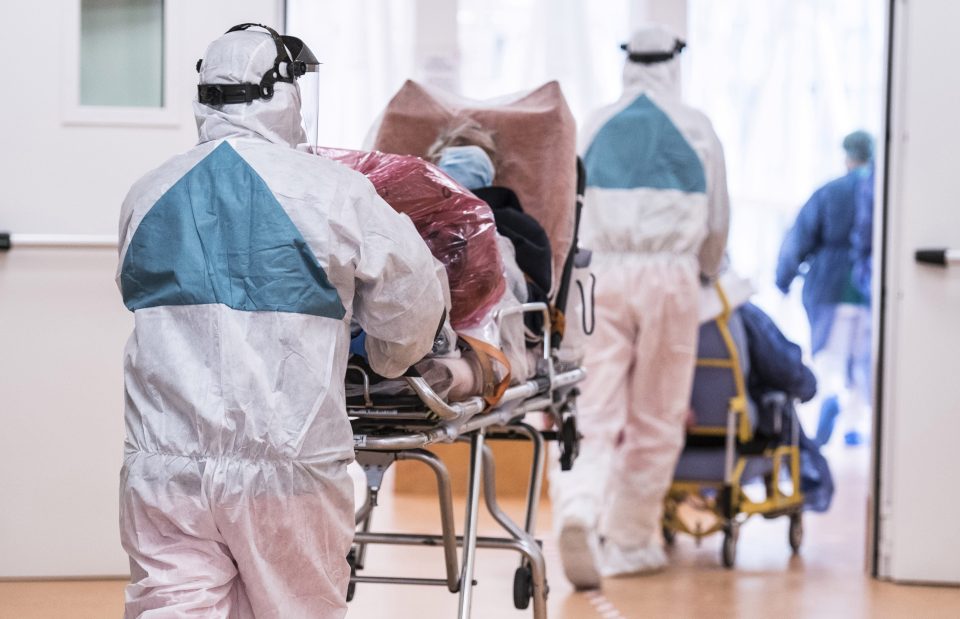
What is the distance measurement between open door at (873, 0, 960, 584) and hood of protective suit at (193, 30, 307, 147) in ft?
8.71

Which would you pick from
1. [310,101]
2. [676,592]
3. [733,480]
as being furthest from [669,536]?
[310,101]

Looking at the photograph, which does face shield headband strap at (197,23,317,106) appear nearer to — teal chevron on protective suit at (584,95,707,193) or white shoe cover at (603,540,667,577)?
teal chevron on protective suit at (584,95,707,193)

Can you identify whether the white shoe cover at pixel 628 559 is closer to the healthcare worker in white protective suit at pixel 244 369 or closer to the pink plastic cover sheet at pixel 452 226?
the pink plastic cover sheet at pixel 452 226

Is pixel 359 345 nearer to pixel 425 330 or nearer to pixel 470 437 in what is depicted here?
pixel 425 330

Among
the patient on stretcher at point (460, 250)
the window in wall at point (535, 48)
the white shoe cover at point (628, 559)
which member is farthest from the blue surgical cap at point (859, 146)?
the patient on stretcher at point (460, 250)

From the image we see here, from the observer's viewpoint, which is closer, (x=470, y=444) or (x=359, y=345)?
(x=359, y=345)

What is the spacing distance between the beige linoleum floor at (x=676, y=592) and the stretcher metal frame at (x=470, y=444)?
0.57 metres

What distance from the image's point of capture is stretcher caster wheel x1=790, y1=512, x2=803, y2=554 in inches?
189

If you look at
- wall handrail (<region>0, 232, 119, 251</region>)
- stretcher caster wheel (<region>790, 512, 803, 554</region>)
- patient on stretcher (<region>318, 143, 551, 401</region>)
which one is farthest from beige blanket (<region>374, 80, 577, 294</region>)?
stretcher caster wheel (<region>790, 512, 803, 554</region>)

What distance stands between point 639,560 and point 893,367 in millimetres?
1024

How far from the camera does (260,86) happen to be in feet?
7.04

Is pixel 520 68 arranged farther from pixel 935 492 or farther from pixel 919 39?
pixel 935 492

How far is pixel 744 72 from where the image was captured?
720cm

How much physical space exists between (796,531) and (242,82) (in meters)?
3.29
